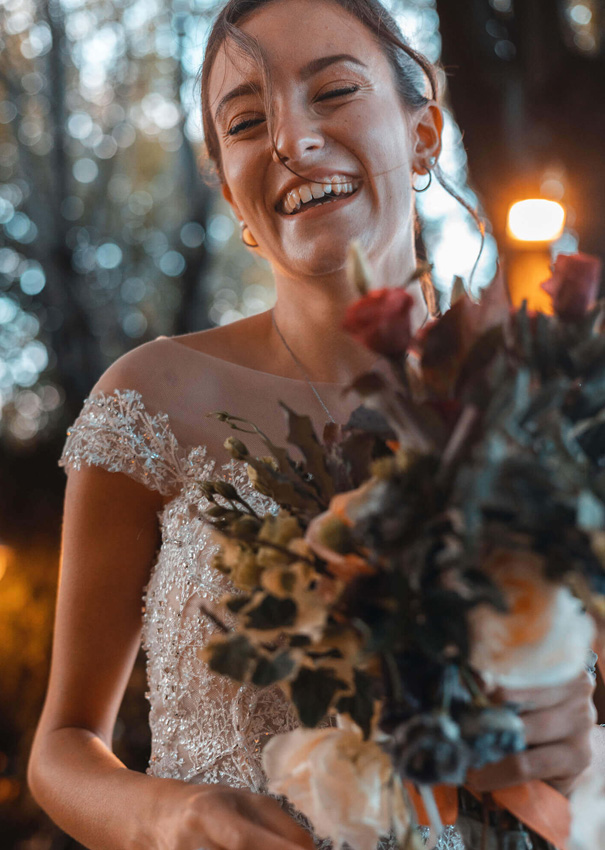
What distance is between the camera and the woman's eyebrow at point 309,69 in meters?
1.31

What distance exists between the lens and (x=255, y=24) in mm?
1381

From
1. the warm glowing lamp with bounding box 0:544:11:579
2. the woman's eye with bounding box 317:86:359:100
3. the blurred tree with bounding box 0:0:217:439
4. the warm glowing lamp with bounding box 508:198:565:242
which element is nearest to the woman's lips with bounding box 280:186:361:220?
the woman's eye with bounding box 317:86:359:100

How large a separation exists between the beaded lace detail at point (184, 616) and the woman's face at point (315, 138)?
40 cm

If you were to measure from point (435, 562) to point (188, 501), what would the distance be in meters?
0.85

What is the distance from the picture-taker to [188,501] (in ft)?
4.48

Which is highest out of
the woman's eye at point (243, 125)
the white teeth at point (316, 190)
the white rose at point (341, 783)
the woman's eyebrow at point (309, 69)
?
the woman's eyebrow at point (309, 69)

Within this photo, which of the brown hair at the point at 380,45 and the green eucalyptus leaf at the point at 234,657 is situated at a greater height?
the brown hair at the point at 380,45

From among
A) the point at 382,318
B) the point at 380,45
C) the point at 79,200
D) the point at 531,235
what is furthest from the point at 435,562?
the point at 79,200

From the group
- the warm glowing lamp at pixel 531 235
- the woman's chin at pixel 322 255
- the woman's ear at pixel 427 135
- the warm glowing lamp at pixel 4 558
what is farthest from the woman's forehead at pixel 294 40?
the warm glowing lamp at pixel 4 558

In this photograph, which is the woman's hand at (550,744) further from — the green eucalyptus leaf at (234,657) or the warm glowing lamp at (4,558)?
the warm glowing lamp at (4,558)

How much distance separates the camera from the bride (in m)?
1.27

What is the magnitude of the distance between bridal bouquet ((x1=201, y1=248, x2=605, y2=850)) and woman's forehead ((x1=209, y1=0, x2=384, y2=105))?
799 millimetres

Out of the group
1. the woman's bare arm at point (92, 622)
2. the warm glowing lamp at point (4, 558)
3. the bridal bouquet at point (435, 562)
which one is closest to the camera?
the bridal bouquet at point (435, 562)

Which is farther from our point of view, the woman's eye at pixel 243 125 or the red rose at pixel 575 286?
the woman's eye at pixel 243 125
